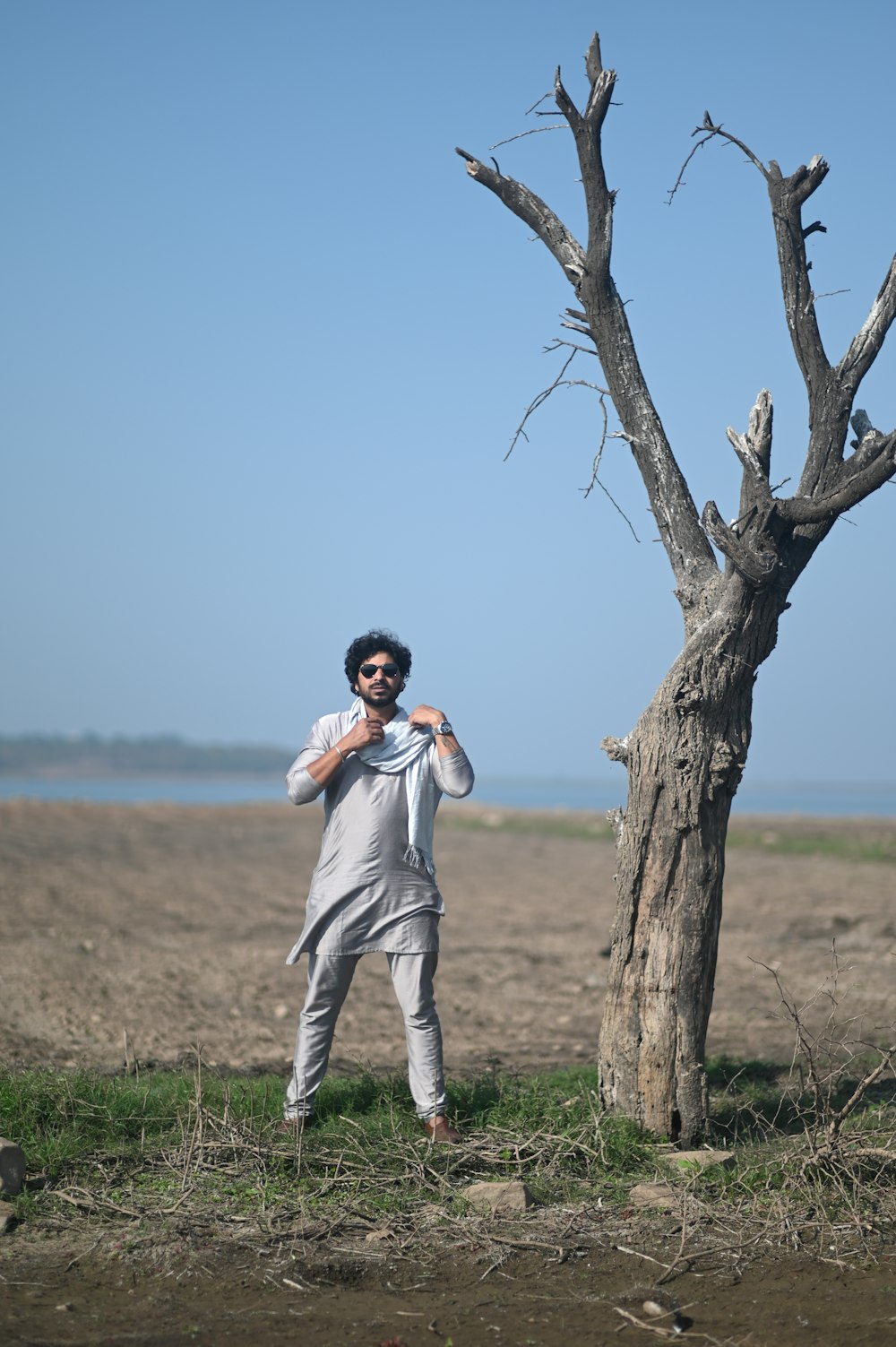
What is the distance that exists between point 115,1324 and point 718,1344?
1.85m

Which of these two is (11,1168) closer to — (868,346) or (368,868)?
(368,868)

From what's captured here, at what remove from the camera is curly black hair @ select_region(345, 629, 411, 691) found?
19.2 feet

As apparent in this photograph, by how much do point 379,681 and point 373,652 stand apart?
181mm

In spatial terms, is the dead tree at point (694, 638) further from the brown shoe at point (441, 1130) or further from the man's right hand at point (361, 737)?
the man's right hand at point (361, 737)

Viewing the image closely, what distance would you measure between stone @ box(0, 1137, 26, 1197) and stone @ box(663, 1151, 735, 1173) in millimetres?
2679

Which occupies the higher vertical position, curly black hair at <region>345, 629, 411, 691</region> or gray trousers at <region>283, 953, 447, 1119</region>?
curly black hair at <region>345, 629, 411, 691</region>

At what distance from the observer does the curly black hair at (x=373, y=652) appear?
5.86 m

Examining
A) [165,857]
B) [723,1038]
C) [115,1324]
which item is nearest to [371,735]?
[115,1324]

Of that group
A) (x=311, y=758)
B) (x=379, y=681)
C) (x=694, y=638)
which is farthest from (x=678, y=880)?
(x=311, y=758)

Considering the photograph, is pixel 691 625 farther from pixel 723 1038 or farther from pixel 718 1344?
pixel 723 1038

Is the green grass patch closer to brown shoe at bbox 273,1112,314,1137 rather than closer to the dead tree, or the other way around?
brown shoe at bbox 273,1112,314,1137

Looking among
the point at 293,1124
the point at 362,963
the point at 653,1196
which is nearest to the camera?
the point at 653,1196

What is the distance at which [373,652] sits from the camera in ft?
19.2

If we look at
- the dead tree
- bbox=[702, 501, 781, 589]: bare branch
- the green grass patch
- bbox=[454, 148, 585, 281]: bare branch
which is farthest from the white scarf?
bbox=[454, 148, 585, 281]: bare branch
